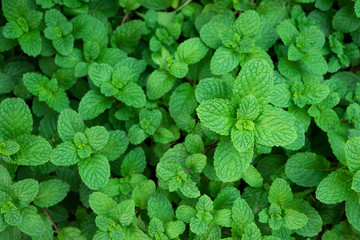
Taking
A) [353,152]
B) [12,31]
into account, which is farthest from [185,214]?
[12,31]

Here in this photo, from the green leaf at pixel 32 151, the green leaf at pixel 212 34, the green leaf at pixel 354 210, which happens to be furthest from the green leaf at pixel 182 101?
the green leaf at pixel 354 210

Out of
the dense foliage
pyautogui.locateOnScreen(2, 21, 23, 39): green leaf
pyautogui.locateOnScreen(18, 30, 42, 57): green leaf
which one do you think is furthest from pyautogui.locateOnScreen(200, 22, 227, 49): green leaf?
pyautogui.locateOnScreen(2, 21, 23, 39): green leaf

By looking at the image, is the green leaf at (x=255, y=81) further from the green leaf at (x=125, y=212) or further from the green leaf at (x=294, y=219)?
the green leaf at (x=125, y=212)

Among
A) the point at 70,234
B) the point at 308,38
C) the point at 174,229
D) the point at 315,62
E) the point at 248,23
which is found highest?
the point at 248,23

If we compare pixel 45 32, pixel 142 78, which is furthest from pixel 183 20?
pixel 45 32

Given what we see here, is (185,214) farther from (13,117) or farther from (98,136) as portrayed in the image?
(13,117)

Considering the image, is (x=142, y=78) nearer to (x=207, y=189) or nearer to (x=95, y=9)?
(x=95, y=9)

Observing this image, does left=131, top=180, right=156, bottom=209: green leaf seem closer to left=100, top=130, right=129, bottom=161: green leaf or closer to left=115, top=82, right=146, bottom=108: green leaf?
left=100, top=130, right=129, bottom=161: green leaf
